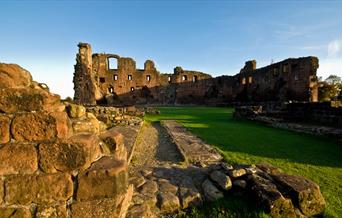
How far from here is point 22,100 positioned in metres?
2.05

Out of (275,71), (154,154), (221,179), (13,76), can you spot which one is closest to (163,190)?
(221,179)

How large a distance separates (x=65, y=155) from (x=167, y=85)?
36.4 meters

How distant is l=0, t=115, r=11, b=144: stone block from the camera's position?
78.5 inches

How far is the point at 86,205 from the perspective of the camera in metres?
2.05

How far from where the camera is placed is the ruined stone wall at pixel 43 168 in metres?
2.00

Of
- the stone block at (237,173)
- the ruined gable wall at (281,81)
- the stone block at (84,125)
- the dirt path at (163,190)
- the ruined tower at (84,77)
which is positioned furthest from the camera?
the ruined tower at (84,77)

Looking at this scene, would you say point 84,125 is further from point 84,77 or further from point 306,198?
point 84,77

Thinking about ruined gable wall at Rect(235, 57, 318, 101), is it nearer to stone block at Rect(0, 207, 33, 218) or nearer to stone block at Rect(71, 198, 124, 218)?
stone block at Rect(71, 198, 124, 218)

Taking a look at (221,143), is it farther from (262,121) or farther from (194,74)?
(194,74)

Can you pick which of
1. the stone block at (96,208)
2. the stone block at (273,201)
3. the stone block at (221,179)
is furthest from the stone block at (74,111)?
the stone block at (273,201)

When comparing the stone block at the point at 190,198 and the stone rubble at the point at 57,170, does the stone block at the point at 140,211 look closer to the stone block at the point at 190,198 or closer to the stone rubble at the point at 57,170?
the stone rubble at the point at 57,170

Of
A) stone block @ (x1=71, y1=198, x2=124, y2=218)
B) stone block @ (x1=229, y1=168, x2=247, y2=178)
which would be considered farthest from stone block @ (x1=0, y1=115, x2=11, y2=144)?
stone block @ (x1=229, y1=168, x2=247, y2=178)

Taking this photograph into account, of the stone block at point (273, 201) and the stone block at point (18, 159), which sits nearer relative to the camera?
the stone block at point (18, 159)

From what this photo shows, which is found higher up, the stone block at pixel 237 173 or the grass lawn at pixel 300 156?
the stone block at pixel 237 173
